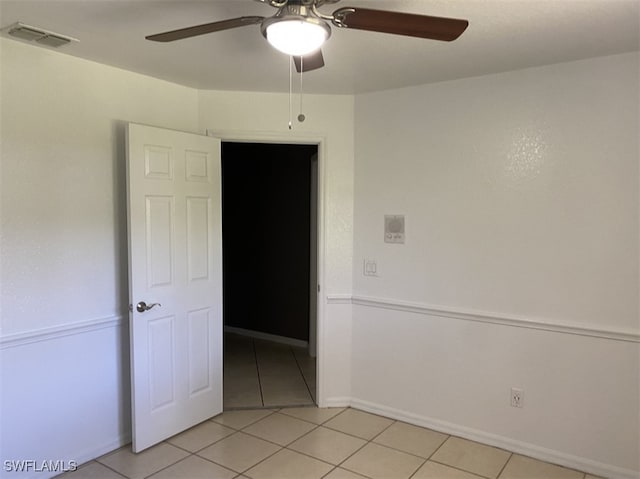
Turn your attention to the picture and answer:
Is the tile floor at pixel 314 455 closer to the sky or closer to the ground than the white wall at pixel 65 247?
closer to the ground

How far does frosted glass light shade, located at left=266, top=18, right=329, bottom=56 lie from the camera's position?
1553 millimetres

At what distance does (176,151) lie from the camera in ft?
9.84

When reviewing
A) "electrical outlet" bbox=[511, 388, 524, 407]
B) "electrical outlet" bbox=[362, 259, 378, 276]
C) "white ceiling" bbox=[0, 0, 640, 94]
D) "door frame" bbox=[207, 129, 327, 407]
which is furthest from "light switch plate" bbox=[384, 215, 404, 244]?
"electrical outlet" bbox=[511, 388, 524, 407]

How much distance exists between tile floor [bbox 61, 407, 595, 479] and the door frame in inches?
17.0

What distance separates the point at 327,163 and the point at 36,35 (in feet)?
6.25

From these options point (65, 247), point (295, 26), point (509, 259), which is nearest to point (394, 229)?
point (509, 259)

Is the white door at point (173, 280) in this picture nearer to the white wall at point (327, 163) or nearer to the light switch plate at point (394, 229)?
the white wall at point (327, 163)

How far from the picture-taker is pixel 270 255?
17.4ft

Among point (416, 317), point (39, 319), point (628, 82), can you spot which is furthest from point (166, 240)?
point (628, 82)

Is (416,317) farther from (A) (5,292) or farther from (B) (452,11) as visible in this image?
(A) (5,292)

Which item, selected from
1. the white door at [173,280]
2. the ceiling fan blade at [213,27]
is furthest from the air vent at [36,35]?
the ceiling fan blade at [213,27]

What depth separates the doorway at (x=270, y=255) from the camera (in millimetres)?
4887

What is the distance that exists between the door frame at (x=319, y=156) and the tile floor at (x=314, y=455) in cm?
43

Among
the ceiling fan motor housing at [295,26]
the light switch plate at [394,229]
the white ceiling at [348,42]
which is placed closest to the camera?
the ceiling fan motor housing at [295,26]
